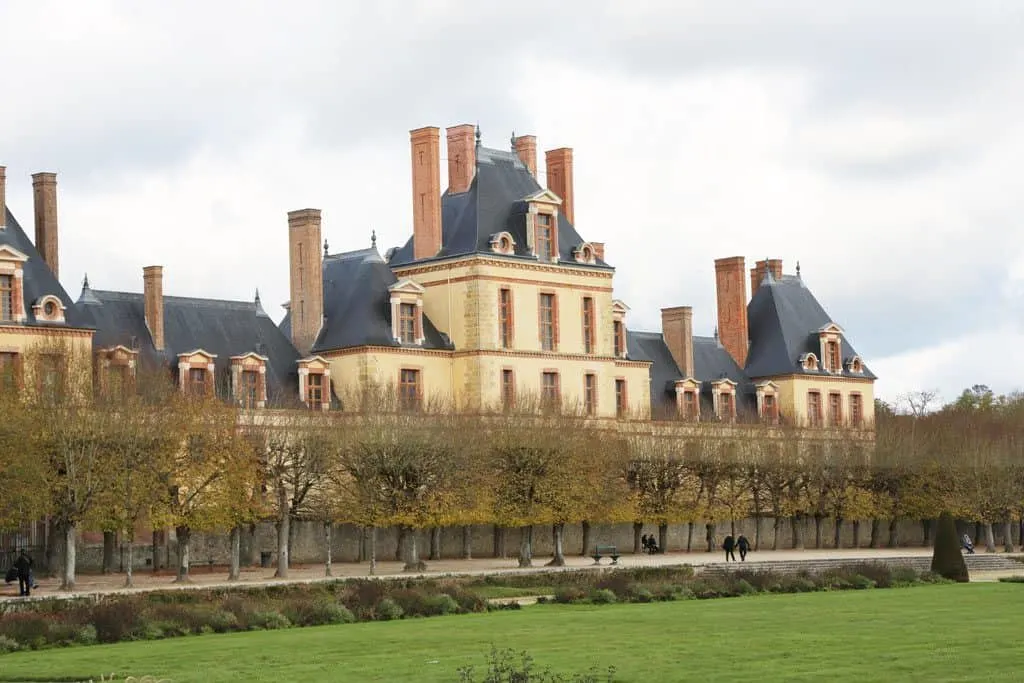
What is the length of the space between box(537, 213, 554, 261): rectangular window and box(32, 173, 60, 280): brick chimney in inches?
638

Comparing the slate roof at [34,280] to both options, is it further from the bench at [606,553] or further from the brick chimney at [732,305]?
the brick chimney at [732,305]

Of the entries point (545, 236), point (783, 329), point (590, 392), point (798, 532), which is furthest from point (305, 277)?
point (783, 329)

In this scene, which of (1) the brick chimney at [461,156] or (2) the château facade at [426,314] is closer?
(2) the château facade at [426,314]

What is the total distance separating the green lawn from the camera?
2400 centimetres

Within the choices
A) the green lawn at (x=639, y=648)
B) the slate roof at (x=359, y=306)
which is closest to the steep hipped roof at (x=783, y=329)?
the slate roof at (x=359, y=306)

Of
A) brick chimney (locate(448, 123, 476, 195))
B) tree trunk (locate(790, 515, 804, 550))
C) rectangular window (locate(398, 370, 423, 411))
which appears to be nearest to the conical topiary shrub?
rectangular window (locate(398, 370, 423, 411))

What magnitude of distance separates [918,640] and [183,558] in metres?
22.6

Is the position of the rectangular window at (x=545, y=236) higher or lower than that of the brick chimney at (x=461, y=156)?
lower

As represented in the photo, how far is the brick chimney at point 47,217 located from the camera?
52.6 metres

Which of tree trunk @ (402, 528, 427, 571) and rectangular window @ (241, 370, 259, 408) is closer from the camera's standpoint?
tree trunk @ (402, 528, 427, 571)

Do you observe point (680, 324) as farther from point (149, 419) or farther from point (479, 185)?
point (149, 419)

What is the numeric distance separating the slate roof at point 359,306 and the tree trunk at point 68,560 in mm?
15837

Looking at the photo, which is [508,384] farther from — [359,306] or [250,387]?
[250,387]

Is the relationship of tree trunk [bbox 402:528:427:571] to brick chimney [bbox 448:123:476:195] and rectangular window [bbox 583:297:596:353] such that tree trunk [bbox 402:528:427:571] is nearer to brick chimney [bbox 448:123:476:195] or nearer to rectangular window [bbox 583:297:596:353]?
rectangular window [bbox 583:297:596:353]
